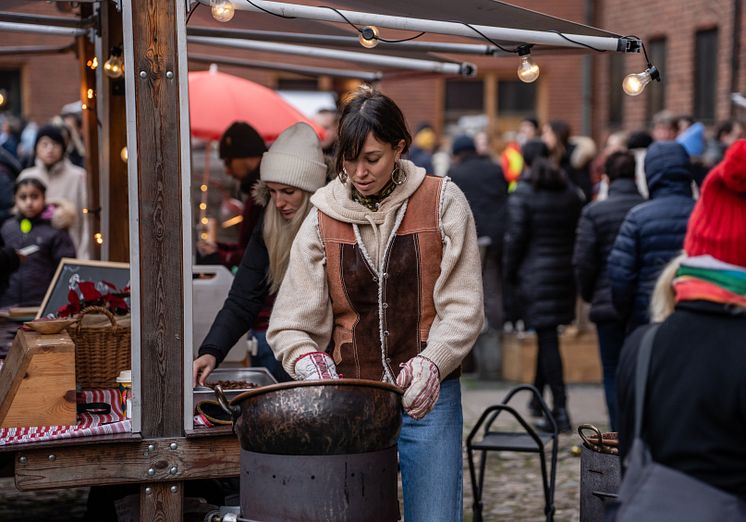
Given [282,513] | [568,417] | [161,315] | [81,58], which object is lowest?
[568,417]

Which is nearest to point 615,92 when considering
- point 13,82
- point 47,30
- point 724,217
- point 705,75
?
point 705,75

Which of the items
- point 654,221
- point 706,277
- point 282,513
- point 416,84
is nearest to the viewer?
point 706,277

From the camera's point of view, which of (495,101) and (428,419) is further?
(495,101)

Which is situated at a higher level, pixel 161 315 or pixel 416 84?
pixel 416 84

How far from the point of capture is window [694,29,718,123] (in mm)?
16500

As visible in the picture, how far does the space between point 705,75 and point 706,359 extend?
14.6m

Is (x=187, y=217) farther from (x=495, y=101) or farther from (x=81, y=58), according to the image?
(x=495, y=101)

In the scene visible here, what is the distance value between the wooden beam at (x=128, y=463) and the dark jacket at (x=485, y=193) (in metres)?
7.05

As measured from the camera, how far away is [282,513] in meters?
3.52

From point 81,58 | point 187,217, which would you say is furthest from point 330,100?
point 187,217

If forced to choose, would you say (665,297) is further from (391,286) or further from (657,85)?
(657,85)

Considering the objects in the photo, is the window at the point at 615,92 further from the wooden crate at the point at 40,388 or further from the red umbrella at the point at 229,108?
the wooden crate at the point at 40,388

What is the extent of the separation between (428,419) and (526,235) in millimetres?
5195

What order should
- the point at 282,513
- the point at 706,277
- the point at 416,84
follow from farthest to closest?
the point at 416,84 < the point at 282,513 < the point at 706,277
